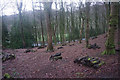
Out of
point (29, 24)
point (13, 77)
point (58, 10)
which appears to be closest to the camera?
point (13, 77)

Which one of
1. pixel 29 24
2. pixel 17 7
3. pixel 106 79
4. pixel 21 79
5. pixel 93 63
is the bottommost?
pixel 21 79

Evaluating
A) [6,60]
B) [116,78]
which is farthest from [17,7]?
[116,78]

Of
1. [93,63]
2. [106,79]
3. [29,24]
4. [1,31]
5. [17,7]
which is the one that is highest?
[17,7]

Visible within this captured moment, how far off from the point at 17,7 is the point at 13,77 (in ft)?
49.3

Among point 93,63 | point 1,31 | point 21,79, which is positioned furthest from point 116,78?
point 1,31

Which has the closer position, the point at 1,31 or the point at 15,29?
Answer: the point at 1,31

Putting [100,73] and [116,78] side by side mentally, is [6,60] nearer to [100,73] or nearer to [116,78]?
[100,73]

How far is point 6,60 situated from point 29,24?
1718cm

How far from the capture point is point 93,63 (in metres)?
4.32

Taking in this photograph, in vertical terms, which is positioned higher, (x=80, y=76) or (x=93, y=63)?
(x=93, y=63)

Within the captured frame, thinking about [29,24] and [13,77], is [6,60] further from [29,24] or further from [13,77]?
[29,24]

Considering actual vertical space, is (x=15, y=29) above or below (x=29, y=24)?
below

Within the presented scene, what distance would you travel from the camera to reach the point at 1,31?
52.4 feet

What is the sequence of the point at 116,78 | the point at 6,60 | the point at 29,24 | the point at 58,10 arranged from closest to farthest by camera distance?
the point at 116,78, the point at 6,60, the point at 58,10, the point at 29,24
